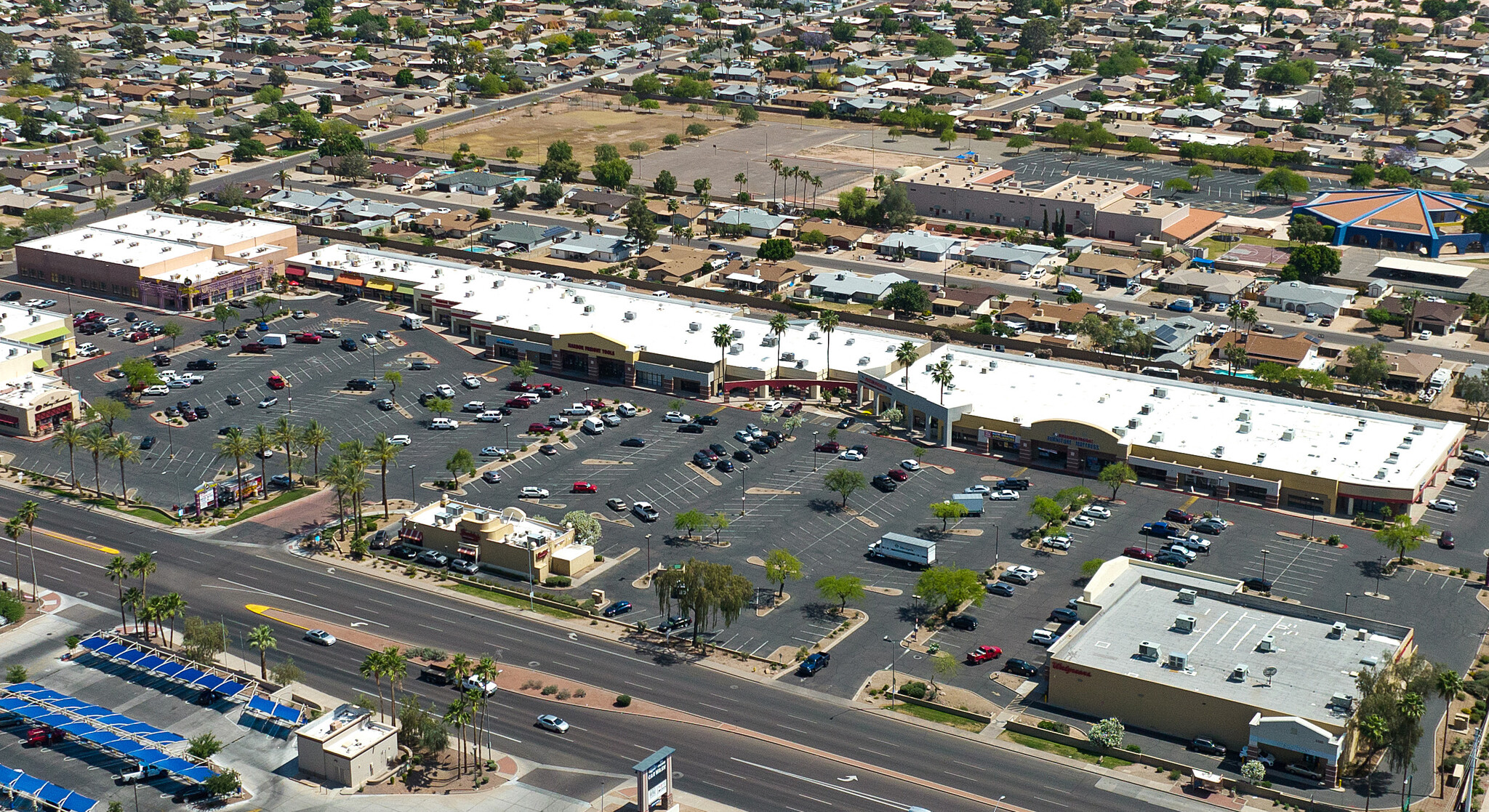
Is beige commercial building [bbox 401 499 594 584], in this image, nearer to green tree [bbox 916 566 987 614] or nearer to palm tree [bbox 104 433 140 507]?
palm tree [bbox 104 433 140 507]

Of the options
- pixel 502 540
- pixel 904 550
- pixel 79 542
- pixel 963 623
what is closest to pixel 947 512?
pixel 904 550

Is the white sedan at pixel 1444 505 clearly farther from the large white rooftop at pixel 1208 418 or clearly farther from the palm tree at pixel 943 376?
the palm tree at pixel 943 376

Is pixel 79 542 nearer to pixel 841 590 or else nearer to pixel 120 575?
pixel 120 575

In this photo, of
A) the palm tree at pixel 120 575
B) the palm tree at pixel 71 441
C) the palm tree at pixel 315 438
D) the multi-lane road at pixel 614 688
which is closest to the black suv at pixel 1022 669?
the multi-lane road at pixel 614 688

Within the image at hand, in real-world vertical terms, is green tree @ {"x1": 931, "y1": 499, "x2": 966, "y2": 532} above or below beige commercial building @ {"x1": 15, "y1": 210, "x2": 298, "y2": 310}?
below

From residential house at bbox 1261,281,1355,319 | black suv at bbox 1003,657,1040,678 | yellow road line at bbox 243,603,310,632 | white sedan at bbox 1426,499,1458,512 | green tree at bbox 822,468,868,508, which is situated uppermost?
residential house at bbox 1261,281,1355,319

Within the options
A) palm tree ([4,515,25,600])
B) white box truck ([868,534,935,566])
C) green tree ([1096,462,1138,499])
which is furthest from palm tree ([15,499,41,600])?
green tree ([1096,462,1138,499])
